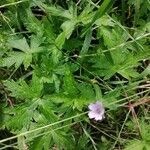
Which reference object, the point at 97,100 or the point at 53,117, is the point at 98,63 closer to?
the point at 97,100

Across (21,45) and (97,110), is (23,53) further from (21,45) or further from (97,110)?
(97,110)

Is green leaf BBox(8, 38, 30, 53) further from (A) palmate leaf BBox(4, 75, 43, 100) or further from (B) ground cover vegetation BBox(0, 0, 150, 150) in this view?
(A) palmate leaf BBox(4, 75, 43, 100)

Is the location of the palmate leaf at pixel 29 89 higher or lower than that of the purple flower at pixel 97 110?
higher

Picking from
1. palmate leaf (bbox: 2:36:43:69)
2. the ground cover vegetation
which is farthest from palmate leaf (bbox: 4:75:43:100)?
palmate leaf (bbox: 2:36:43:69)

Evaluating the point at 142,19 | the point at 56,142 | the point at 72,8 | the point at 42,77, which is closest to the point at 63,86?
the point at 42,77

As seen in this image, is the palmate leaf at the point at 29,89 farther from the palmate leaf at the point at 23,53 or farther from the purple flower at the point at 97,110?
the purple flower at the point at 97,110

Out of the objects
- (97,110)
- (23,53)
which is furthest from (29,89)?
(97,110)

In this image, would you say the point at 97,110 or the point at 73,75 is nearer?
the point at 97,110

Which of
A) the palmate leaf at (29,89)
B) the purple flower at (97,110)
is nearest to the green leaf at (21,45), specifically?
the palmate leaf at (29,89)
